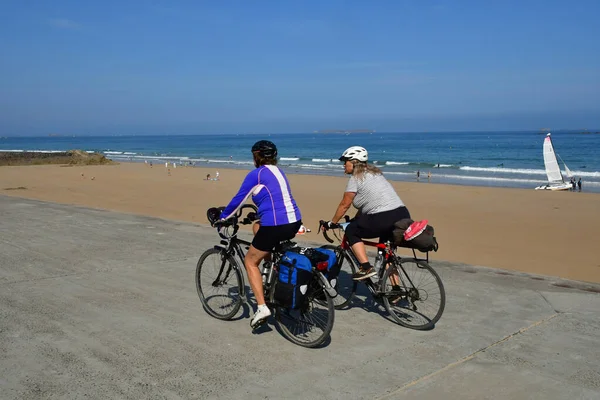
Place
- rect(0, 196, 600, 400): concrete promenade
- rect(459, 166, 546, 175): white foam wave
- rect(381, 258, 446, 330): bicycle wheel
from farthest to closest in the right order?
rect(459, 166, 546, 175): white foam wave, rect(381, 258, 446, 330): bicycle wheel, rect(0, 196, 600, 400): concrete promenade

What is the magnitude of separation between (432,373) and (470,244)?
25.5ft

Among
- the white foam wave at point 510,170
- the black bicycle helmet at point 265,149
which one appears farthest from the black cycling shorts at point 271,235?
the white foam wave at point 510,170

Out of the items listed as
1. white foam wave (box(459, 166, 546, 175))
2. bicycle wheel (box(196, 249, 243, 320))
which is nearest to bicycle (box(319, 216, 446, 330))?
bicycle wheel (box(196, 249, 243, 320))

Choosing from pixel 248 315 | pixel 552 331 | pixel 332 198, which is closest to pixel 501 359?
pixel 552 331

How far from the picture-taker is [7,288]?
603cm

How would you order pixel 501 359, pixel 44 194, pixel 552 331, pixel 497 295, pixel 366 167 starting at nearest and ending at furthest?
pixel 501 359, pixel 552 331, pixel 366 167, pixel 497 295, pixel 44 194

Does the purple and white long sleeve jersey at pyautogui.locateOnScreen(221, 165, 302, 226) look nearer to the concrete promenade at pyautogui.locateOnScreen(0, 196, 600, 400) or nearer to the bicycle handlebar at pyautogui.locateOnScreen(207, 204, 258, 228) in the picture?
the bicycle handlebar at pyautogui.locateOnScreen(207, 204, 258, 228)

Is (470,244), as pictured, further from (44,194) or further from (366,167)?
(44,194)

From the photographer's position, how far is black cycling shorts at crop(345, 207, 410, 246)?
5.11 metres

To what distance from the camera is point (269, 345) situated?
4559mm

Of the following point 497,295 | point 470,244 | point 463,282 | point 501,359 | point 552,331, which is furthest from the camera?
point 470,244

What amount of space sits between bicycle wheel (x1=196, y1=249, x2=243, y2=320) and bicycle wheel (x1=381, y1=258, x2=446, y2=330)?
1.33 meters

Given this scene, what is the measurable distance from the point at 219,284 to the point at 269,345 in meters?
1.03

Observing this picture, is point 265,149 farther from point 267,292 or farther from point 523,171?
point 523,171
